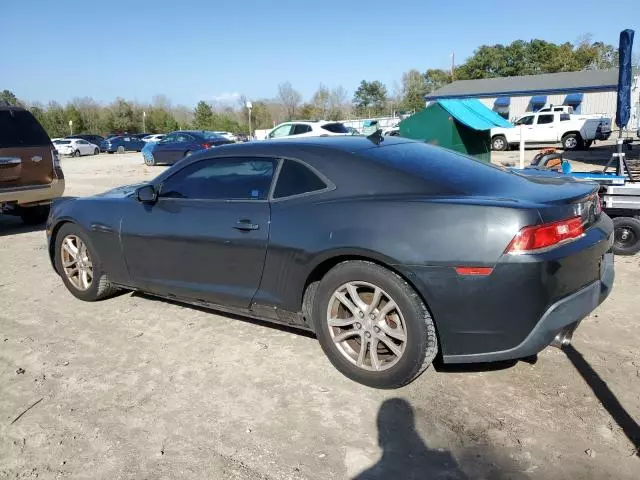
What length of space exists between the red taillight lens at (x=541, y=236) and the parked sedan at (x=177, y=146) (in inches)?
731

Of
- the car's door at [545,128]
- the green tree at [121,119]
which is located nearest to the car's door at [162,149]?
the car's door at [545,128]

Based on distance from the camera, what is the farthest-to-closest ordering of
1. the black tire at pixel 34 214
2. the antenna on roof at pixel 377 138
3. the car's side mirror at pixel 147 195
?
the black tire at pixel 34 214
the car's side mirror at pixel 147 195
the antenna on roof at pixel 377 138

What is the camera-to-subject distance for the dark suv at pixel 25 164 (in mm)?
7469

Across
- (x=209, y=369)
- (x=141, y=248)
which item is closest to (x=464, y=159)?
(x=209, y=369)

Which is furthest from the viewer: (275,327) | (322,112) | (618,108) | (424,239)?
(322,112)

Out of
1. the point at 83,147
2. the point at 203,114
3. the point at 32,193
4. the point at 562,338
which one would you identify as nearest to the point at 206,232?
the point at 562,338

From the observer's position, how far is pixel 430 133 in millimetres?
9945

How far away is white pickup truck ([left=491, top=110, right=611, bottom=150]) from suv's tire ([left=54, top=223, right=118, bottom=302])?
20.3m

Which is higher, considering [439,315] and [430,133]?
[430,133]

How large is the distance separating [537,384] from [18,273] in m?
5.45

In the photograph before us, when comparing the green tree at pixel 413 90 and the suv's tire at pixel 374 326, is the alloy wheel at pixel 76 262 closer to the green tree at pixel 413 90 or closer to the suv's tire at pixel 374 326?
the suv's tire at pixel 374 326

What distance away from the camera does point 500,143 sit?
76.9 feet

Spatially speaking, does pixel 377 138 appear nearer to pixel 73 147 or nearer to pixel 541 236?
pixel 541 236

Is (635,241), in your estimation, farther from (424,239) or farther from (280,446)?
(280,446)
